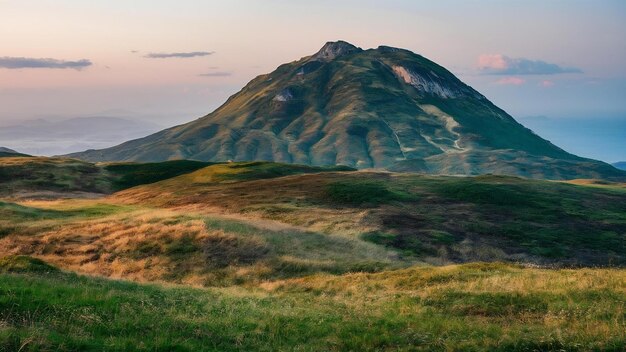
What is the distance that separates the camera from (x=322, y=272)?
4312cm

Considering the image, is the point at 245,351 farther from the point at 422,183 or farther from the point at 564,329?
the point at 422,183

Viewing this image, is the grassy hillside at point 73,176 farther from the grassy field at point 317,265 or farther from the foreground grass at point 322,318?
the foreground grass at point 322,318

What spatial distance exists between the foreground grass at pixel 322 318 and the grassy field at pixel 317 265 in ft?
0.29

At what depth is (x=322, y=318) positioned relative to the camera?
20125 millimetres

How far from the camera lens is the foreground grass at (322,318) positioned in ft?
49.6

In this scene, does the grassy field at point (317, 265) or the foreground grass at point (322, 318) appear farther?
the grassy field at point (317, 265)

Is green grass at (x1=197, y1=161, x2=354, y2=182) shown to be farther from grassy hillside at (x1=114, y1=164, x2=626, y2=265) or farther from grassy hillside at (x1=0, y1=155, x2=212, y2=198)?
grassy hillside at (x1=0, y1=155, x2=212, y2=198)

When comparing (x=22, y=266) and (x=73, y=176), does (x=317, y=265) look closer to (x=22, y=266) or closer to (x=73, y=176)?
(x=22, y=266)

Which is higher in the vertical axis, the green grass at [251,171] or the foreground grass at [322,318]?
the green grass at [251,171]

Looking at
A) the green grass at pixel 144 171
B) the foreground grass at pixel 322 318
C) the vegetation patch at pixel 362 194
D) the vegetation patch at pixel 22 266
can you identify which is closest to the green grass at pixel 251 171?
the green grass at pixel 144 171

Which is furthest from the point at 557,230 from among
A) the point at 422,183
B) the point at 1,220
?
the point at 1,220

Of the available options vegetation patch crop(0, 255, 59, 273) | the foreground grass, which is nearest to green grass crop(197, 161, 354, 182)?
vegetation patch crop(0, 255, 59, 273)

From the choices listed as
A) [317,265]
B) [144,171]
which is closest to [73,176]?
[144,171]

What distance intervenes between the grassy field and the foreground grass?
0.09 metres
